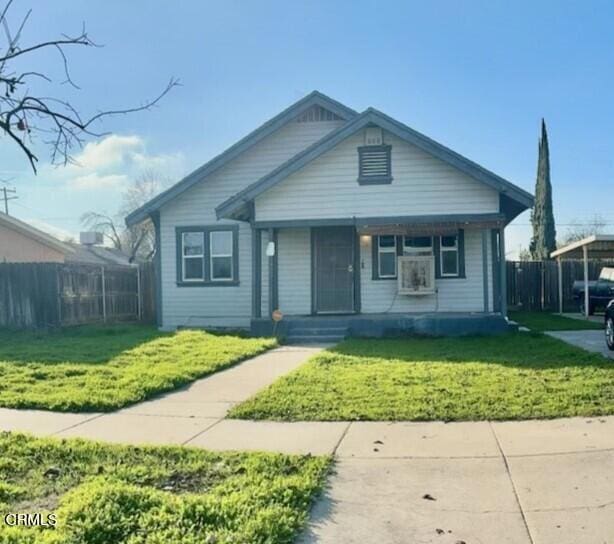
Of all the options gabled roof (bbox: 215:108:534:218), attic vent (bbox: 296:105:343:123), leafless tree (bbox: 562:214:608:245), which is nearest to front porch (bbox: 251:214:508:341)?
gabled roof (bbox: 215:108:534:218)

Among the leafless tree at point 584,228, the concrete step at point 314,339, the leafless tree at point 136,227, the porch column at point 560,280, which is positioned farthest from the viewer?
the leafless tree at point 584,228

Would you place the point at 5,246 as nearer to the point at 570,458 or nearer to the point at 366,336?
the point at 366,336

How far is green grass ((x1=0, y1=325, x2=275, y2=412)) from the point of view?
7.48 meters

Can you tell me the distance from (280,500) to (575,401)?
4269 mm

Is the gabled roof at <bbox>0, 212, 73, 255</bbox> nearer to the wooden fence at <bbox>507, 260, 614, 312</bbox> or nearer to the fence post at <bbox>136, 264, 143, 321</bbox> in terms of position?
the fence post at <bbox>136, 264, 143, 321</bbox>

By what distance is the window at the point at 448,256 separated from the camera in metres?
15.5

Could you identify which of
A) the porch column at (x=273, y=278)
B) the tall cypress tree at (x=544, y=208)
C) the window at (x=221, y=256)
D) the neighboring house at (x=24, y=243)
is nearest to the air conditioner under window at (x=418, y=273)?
the porch column at (x=273, y=278)

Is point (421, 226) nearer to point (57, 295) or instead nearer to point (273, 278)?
point (273, 278)

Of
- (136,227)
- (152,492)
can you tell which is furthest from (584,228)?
(152,492)

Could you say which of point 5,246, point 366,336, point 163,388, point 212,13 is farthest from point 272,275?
point 5,246

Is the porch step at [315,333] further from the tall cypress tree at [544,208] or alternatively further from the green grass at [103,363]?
the tall cypress tree at [544,208]

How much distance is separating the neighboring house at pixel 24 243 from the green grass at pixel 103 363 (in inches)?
406

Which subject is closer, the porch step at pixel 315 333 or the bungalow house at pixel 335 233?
the porch step at pixel 315 333

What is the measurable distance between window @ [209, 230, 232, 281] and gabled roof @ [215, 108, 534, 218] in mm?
2223
